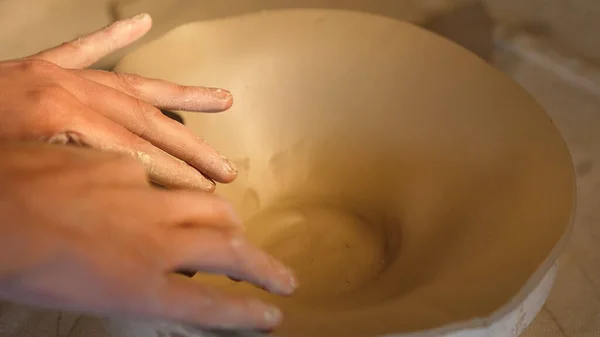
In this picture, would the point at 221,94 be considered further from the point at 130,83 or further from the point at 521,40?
the point at 521,40

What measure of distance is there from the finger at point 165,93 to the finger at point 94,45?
1.3 inches

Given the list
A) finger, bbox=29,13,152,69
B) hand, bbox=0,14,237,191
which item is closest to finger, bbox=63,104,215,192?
hand, bbox=0,14,237,191

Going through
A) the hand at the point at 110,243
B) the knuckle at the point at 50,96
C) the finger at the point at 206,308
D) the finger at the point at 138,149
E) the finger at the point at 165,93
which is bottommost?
the finger at the point at 206,308

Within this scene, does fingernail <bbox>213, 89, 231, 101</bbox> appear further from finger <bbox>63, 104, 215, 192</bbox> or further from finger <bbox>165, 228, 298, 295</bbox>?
finger <bbox>165, 228, 298, 295</bbox>

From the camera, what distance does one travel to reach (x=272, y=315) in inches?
14.7

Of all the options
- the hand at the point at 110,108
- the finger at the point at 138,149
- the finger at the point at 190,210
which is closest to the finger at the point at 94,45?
the hand at the point at 110,108

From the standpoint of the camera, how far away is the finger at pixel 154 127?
484 millimetres

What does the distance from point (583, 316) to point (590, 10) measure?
1.63 ft

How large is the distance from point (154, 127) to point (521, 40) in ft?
1.95

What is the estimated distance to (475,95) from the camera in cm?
54

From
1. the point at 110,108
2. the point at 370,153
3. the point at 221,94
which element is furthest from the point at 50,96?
the point at 370,153

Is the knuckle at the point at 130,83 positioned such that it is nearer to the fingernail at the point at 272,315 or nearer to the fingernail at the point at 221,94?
the fingernail at the point at 221,94

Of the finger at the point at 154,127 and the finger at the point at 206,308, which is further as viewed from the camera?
the finger at the point at 154,127

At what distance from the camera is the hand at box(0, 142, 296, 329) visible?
33cm
